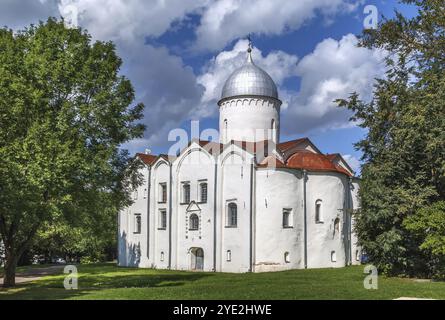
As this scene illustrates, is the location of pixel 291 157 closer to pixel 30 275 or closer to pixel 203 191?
pixel 203 191

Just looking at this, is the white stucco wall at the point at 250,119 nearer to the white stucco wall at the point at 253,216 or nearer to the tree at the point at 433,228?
the white stucco wall at the point at 253,216

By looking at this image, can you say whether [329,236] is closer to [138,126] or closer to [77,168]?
[138,126]

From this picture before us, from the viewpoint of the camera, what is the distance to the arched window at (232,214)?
38.8 meters

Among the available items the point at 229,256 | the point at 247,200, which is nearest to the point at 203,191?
the point at 247,200

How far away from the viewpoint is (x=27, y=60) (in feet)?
73.9

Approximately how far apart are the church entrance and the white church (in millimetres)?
78

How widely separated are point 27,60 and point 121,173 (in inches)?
267

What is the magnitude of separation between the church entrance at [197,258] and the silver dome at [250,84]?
13705 mm

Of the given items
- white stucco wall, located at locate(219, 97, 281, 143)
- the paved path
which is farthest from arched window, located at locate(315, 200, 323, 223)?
the paved path

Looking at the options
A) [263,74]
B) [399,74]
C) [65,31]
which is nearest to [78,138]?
[65,31]

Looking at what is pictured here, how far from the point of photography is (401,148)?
26.5 metres

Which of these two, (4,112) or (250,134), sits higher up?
(250,134)

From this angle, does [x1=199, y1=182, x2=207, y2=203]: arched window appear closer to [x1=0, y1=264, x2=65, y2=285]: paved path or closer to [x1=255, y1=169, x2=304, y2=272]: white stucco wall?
[x1=255, y1=169, x2=304, y2=272]: white stucco wall

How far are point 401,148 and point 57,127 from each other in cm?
1672
